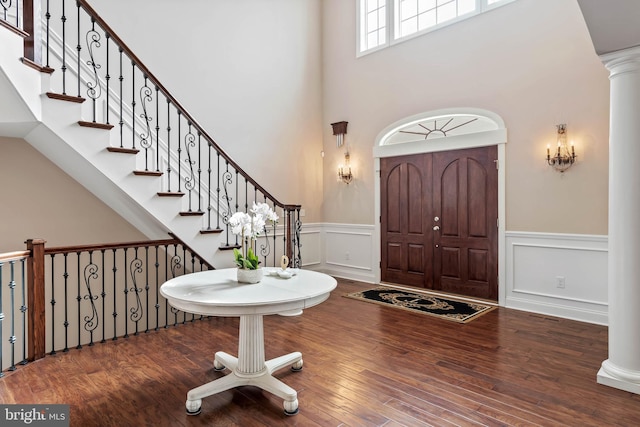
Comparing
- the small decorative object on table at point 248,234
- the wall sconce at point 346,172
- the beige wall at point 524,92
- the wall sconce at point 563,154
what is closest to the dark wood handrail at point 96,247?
the small decorative object on table at point 248,234

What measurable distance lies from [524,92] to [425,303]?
286 cm

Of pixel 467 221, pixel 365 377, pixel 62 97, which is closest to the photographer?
pixel 365 377

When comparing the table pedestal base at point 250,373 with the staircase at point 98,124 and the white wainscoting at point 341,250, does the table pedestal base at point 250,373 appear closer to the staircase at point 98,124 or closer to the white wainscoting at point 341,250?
the staircase at point 98,124

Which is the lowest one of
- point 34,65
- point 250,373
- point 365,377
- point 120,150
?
point 365,377

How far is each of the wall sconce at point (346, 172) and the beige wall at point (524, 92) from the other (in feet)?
1.12

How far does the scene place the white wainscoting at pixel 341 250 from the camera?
6.36 metres

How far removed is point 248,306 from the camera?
2.25 meters

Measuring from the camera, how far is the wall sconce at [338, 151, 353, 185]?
654cm

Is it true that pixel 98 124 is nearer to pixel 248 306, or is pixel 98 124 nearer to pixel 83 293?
pixel 248 306

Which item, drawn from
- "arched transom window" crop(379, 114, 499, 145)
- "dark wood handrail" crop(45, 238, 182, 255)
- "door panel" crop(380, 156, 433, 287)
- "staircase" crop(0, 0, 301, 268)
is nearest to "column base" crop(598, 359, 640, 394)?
"staircase" crop(0, 0, 301, 268)

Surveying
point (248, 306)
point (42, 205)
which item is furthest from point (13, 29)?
point (248, 306)

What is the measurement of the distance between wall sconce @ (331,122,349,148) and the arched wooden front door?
949 mm

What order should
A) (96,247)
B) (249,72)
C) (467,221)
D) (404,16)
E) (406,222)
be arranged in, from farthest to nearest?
(249,72) → (404,16) → (406,222) → (467,221) → (96,247)

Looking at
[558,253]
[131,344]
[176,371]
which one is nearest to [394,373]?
[176,371]
